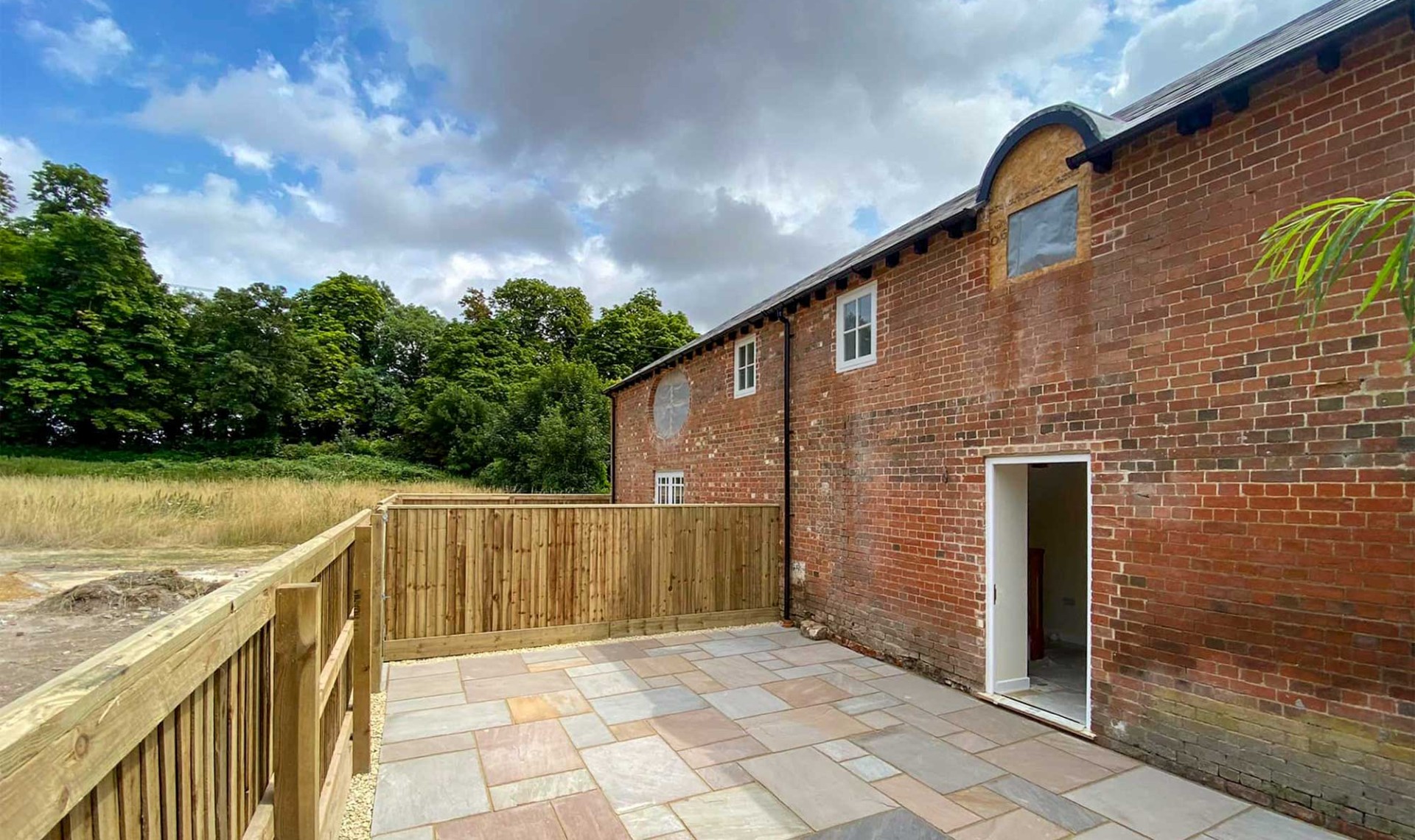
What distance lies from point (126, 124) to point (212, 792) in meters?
17.7

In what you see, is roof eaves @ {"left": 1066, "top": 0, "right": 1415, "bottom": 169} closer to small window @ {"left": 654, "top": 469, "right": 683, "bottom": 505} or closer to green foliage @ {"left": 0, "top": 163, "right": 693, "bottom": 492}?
small window @ {"left": 654, "top": 469, "right": 683, "bottom": 505}

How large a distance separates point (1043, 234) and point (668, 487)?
8350 mm

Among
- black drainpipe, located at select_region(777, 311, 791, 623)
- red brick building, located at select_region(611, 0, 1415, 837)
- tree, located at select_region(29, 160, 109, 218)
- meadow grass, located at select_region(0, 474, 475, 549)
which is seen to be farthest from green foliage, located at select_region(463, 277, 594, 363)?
red brick building, located at select_region(611, 0, 1415, 837)

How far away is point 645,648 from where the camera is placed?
6699 millimetres

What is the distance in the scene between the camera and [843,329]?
285 inches

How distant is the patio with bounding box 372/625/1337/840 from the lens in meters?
3.32

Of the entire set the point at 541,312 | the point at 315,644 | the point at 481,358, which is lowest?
the point at 315,644

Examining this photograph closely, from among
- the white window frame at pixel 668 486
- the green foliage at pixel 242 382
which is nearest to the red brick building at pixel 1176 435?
the white window frame at pixel 668 486

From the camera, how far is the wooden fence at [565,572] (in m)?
6.23

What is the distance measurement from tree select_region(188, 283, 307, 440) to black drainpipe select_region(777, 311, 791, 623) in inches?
1162

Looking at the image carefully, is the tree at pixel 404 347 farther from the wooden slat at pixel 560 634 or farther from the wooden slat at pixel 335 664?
the wooden slat at pixel 335 664

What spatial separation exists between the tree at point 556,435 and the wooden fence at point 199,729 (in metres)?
18.2

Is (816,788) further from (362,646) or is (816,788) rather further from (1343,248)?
(1343,248)

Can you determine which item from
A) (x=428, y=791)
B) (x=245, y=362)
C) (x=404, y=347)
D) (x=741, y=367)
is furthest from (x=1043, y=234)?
(x=404, y=347)
